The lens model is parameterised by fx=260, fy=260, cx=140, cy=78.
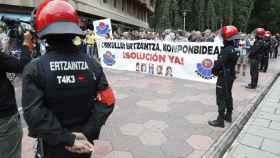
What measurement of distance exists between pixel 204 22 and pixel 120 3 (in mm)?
10592

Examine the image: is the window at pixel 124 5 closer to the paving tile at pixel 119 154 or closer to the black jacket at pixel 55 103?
the paving tile at pixel 119 154

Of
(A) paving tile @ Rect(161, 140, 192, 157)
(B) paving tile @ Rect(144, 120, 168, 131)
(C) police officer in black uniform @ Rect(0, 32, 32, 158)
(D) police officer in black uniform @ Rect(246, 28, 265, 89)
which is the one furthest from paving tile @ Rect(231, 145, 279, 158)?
(D) police officer in black uniform @ Rect(246, 28, 265, 89)

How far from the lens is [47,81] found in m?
1.70

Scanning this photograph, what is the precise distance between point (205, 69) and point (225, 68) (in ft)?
12.6

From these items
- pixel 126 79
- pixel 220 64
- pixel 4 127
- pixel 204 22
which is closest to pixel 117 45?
pixel 126 79

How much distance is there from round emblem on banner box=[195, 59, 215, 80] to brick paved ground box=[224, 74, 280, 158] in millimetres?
2066

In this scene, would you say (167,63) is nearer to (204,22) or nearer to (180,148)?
(180,148)

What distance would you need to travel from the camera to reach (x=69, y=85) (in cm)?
175

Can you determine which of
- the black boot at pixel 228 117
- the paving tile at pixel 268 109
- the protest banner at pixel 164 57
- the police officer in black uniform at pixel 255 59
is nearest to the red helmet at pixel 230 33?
the black boot at pixel 228 117

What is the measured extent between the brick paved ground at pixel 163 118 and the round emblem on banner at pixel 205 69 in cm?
32

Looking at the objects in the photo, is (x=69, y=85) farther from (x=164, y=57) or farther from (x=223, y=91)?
(x=164, y=57)

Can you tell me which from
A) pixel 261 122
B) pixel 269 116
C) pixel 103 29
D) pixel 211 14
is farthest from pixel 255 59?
pixel 211 14

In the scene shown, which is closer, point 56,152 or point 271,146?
point 56,152

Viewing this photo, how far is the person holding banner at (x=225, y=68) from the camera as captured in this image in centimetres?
473
